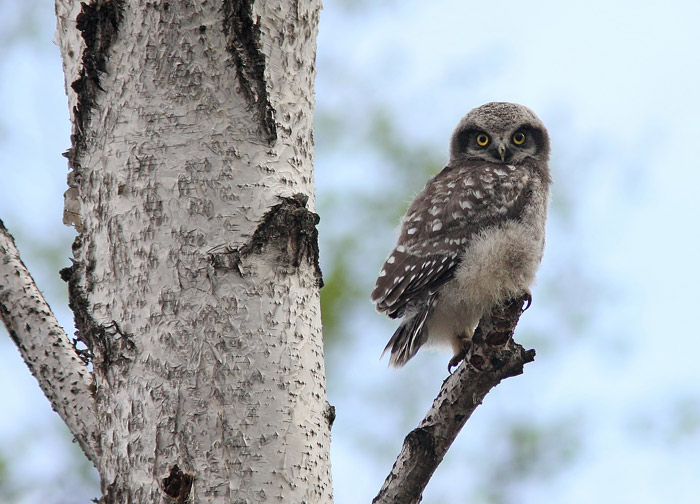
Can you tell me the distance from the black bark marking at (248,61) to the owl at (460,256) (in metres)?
1.58

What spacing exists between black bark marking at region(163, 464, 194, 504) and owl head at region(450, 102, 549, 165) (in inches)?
124

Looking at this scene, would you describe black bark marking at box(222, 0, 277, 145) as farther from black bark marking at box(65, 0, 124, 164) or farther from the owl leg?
the owl leg

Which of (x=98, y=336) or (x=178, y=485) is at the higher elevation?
(x=98, y=336)

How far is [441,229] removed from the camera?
11.6 feet

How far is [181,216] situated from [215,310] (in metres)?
0.23

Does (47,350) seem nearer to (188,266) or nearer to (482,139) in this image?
(188,266)

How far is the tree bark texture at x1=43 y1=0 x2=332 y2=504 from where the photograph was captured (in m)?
1.61

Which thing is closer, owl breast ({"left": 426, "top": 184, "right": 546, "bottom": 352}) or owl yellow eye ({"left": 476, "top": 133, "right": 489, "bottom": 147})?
owl breast ({"left": 426, "top": 184, "right": 546, "bottom": 352})

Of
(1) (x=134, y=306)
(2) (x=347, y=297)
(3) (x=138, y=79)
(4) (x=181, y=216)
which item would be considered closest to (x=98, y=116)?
(3) (x=138, y=79)

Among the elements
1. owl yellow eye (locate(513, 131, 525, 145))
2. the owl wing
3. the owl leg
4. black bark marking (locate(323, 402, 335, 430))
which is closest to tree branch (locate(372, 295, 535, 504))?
black bark marking (locate(323, 402, 335, 430))

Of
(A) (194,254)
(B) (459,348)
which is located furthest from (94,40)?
(B) (459,348)

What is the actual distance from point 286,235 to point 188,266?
0.78 ft

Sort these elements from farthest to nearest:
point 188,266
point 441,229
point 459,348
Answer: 1. point 459,348
2. point 441,229
3. point 188,266

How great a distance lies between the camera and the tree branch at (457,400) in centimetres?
196
